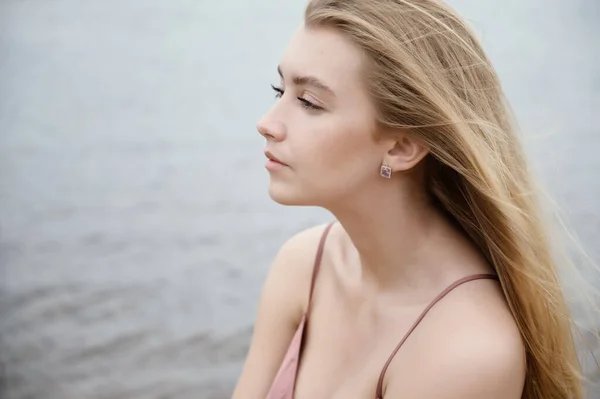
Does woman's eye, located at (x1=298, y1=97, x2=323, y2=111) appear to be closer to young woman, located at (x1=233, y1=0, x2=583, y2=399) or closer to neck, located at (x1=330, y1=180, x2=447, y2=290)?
young woman, located at (x1=233, y1=0, x2=583, y2=399)

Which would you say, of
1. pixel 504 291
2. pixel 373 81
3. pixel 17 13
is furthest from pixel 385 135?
pixel 17 13

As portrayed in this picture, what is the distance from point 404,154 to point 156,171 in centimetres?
178

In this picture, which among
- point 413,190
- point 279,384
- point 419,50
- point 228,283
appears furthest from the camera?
point 228,283

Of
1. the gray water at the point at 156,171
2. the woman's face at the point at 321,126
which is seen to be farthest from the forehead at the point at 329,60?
the gray water at the point at 156,171

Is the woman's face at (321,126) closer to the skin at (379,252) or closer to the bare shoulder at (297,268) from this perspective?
the skin at (379,252)

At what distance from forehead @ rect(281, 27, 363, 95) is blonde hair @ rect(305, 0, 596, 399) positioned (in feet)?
0.04

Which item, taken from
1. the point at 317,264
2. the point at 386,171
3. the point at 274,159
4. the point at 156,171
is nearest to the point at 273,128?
the point at 274,159

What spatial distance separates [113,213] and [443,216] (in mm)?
1658

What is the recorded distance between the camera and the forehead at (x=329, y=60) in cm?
100

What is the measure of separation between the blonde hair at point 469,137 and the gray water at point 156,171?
1.11m

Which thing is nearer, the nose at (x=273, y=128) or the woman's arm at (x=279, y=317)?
the nose at (x=273, y=128)

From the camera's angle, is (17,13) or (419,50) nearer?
(419,50)

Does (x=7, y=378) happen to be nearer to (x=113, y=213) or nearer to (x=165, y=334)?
(x=165, y=334)

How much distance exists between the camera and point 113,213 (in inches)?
100
